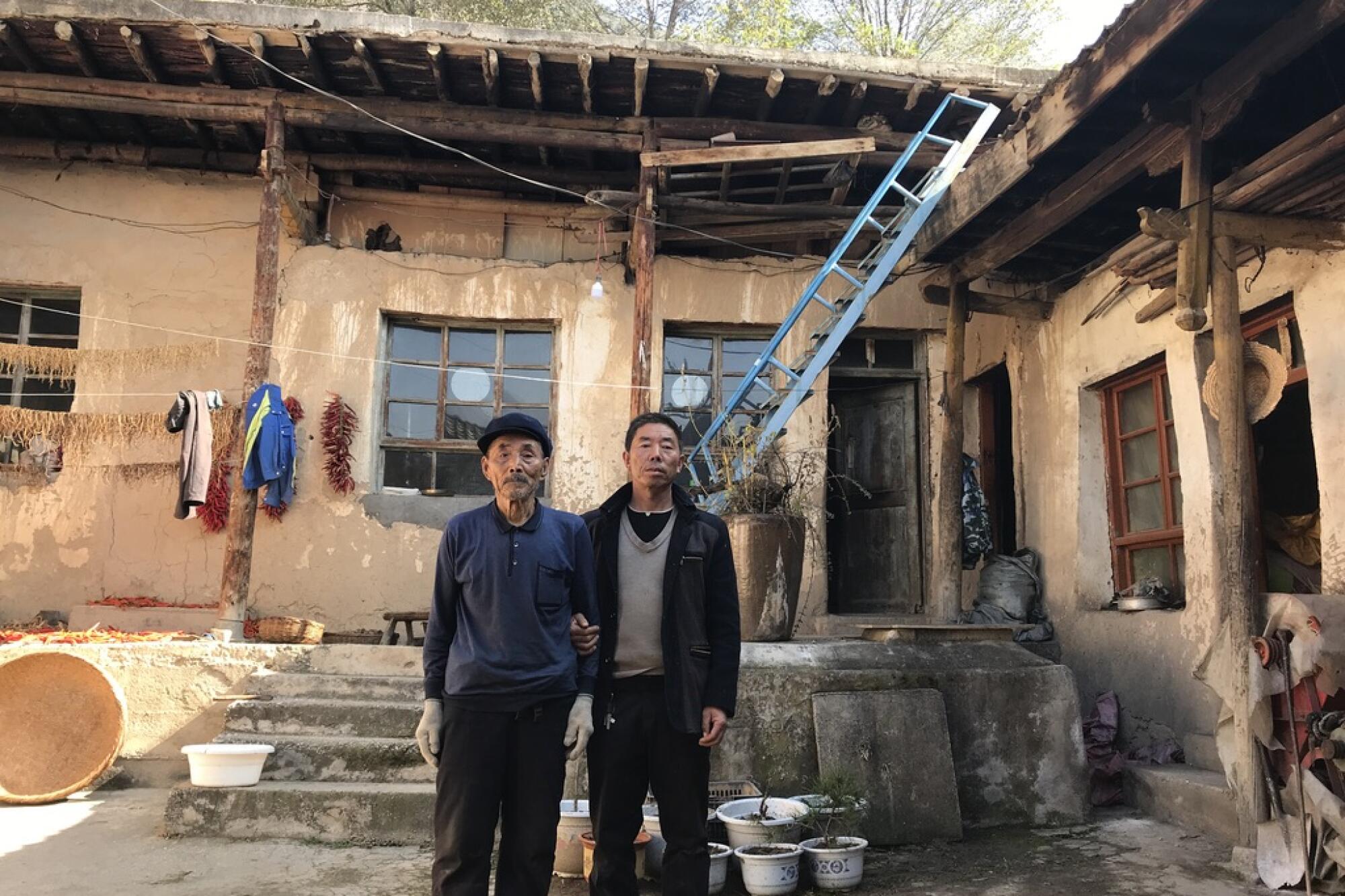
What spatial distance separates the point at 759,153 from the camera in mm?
7629

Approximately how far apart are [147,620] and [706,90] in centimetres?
611

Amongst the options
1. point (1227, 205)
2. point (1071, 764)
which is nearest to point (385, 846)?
point (1071, 764)

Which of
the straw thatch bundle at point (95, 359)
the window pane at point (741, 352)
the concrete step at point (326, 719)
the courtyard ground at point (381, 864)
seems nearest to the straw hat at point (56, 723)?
the courtyard ground at point (381, 864)

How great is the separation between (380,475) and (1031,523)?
18.4 ft

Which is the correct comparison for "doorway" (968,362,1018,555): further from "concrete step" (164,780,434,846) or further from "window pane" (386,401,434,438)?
"concrete step" (164,780,434,846)

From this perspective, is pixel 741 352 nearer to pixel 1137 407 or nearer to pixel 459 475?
pixel 459 475

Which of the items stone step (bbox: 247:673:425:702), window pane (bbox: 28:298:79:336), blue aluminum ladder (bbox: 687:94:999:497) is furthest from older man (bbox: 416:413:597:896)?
window pane (bbox: 28:298:79:336)

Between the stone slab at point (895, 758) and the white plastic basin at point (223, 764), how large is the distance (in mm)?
2931

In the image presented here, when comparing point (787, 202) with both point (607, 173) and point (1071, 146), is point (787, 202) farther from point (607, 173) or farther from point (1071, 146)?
point (1071, 146)

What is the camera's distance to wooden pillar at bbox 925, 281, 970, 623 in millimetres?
7512

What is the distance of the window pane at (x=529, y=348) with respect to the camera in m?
9.07

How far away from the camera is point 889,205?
9.19 meters

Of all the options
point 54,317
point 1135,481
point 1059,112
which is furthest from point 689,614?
point 54,317

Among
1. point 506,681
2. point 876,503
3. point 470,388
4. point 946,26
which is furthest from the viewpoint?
point 946,26
